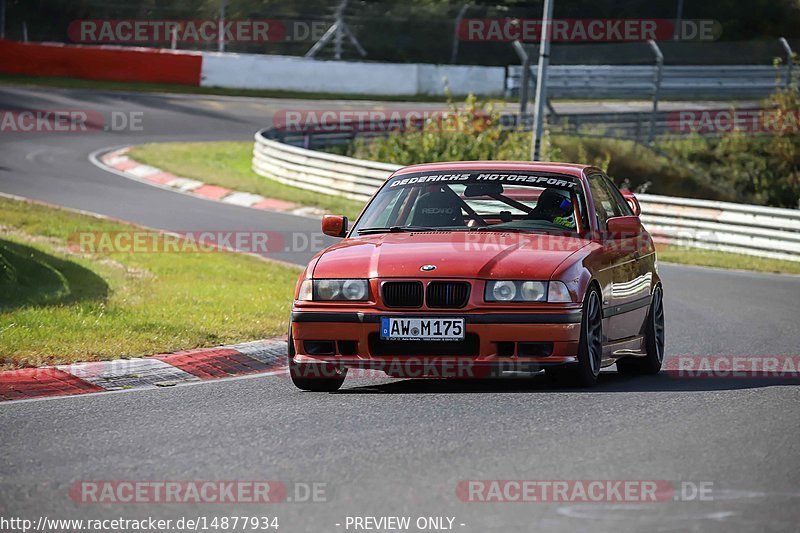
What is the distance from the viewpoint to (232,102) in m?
41.1

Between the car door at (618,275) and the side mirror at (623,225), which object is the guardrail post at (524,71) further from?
the side mirror at (623,225)

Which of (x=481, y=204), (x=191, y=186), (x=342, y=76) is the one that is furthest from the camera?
(x=342, y=76)

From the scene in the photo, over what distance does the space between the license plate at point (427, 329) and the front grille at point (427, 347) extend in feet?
0.13

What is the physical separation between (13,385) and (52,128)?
25765mm

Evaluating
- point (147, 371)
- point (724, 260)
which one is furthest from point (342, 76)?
point (147, 371)

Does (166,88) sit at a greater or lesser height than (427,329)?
lesser

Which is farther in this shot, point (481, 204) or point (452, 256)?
point (481, 204)

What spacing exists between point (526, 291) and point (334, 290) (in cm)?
113

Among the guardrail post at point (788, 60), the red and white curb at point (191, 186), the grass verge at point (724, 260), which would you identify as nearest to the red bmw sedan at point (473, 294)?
the grass verge at point (724, 260)

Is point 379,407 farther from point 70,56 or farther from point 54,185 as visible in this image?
point 70,56

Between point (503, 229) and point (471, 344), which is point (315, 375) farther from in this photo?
point (503, 229)

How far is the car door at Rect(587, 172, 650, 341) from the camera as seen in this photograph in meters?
8.97

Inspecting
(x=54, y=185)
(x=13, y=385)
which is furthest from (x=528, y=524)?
(x=54, y=185)

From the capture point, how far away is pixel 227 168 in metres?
29.7
